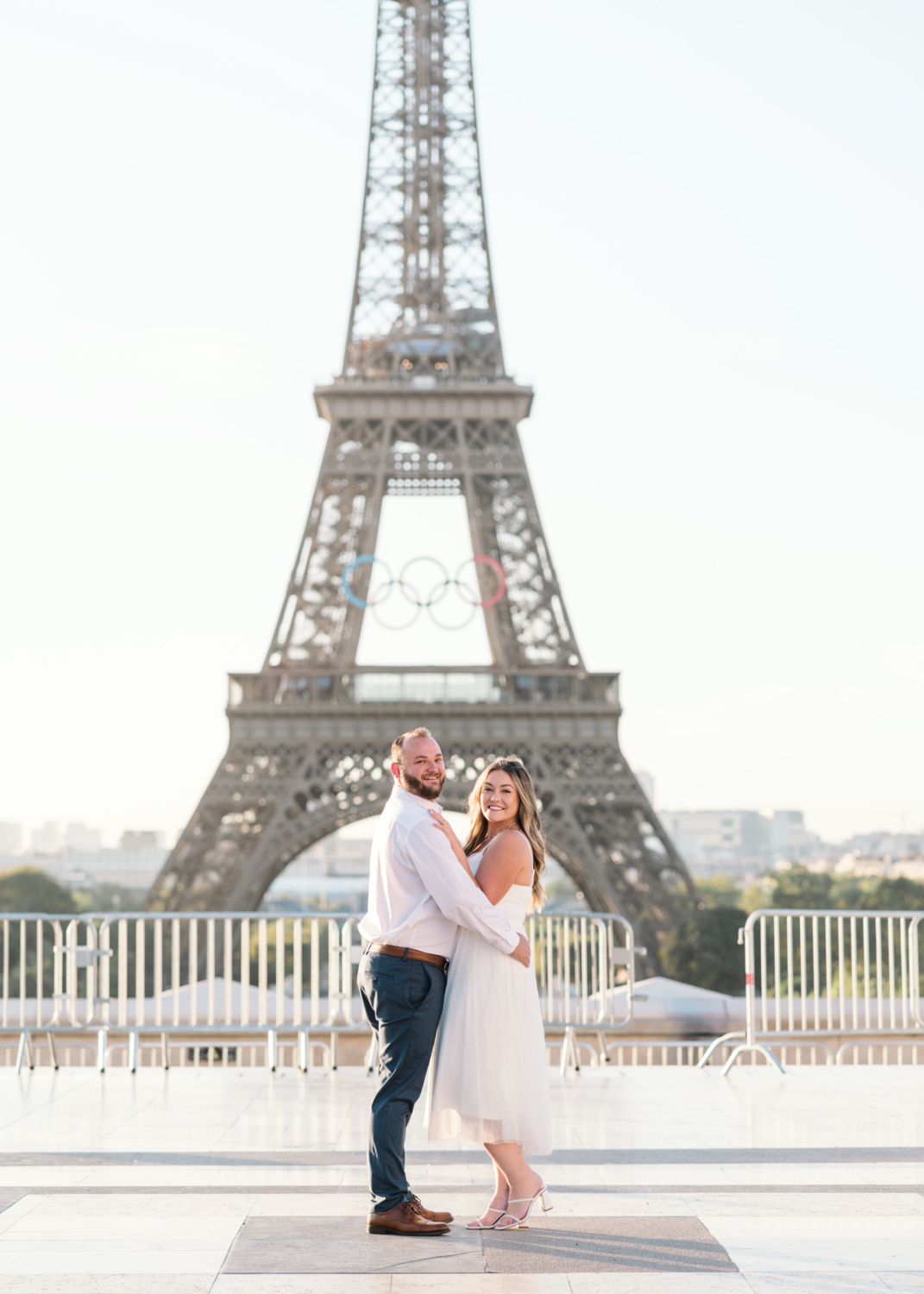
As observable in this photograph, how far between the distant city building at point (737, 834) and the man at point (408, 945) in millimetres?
158878

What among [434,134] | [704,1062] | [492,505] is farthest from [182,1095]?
[434,134]

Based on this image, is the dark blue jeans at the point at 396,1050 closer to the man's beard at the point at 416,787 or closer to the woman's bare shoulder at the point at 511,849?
the woman's bare shoulder at the point at 511,849

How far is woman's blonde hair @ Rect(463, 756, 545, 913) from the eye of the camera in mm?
5598

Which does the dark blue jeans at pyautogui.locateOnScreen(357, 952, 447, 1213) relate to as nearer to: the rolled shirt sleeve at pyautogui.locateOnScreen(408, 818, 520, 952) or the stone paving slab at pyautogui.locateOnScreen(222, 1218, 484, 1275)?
the stone paving slab at pyautogui.locateOnScreen(222, 1218, 484, 1275)

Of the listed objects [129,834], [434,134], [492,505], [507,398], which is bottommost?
[129,834]

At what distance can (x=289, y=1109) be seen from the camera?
28.5ft

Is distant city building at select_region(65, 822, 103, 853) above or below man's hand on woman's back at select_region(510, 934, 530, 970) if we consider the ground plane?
below

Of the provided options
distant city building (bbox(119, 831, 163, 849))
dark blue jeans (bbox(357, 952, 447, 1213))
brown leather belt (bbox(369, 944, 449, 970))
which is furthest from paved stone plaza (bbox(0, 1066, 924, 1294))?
distant city building (bbox(119, 831, 163, 849))

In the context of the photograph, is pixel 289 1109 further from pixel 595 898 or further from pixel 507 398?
pixel 507 398

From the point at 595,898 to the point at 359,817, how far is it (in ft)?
18.4

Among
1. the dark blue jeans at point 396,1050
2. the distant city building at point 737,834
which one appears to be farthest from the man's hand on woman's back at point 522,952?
the distant city building at point 737,834

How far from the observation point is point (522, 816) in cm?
562

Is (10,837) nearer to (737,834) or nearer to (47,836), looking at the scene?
(47,836)

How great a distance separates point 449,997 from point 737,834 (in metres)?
191
